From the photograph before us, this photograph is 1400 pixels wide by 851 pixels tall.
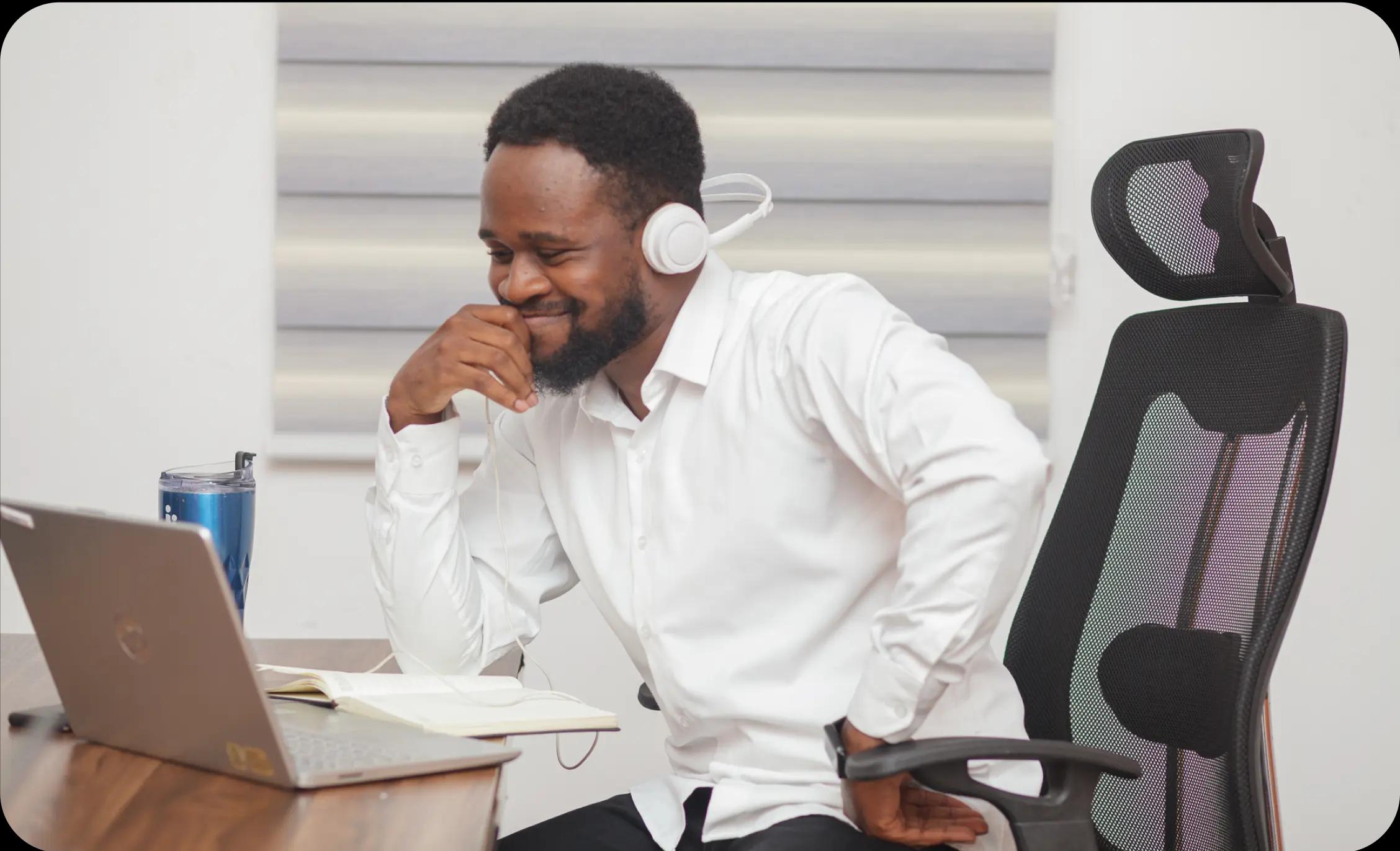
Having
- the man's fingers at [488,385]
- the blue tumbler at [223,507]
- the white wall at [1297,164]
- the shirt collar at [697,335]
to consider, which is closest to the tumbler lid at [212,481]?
the blue tumbler at [223,507]

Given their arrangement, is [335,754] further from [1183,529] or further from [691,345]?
[1183,529]

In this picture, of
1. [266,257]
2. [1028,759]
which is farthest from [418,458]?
[266,257]

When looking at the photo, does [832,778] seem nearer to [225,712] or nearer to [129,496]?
[225,712]

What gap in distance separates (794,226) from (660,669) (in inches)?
50.2

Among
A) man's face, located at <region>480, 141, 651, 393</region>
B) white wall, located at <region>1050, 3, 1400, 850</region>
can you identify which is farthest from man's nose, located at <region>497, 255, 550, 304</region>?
white wall, located at <region>1050, 3, 1400, 850</region>

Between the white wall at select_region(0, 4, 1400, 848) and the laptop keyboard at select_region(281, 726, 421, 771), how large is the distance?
143 cm

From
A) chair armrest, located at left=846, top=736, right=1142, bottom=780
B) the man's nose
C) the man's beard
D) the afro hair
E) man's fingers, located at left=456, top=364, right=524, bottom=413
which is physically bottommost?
chair armrest, located at left=846, top=736, right=1142, bottom=780

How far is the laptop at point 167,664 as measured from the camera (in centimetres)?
90

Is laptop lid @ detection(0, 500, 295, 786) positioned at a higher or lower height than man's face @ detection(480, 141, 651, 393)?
lower

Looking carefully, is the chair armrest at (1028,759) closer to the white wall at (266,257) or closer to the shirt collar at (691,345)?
the shirt collar at (691,345)

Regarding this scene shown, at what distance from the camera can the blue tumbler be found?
55.9 inches

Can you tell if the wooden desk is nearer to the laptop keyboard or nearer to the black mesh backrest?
the laptop keyboard

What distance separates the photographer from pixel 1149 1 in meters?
2.45

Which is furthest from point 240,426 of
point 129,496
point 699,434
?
point 699,434
